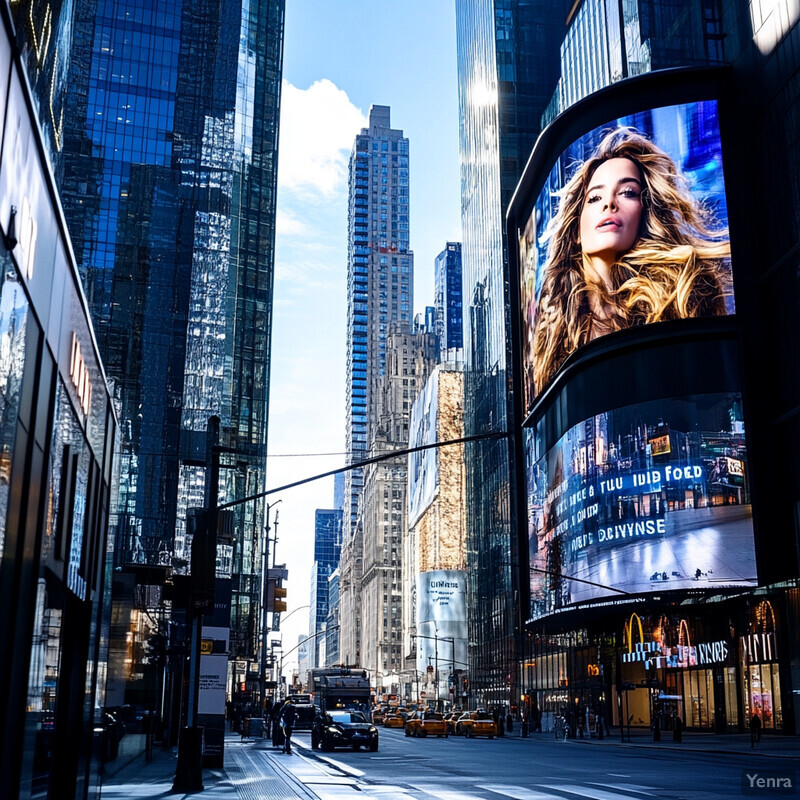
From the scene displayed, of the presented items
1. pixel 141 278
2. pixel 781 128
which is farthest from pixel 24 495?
pixel 141 278

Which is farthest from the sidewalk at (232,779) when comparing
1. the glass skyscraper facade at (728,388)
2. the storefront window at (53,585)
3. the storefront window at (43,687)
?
the glass skyscraper facade at (728,388)

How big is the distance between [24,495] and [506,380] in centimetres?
9316

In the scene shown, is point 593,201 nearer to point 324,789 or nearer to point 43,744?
point 324,789

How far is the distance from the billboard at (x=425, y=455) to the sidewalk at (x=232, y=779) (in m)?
115

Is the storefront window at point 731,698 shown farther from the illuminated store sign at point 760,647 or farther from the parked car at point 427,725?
the parked car at point 427,725

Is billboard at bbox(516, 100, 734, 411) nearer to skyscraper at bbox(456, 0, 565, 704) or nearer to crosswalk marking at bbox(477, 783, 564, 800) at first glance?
skyscraper at bbox(456, 0, 565, 704)

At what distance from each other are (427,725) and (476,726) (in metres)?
3.18

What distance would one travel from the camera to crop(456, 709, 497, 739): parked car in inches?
Answer: 2505

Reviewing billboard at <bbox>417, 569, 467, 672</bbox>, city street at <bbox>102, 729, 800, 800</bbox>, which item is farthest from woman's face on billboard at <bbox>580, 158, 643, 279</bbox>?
billboard at <bbox>417, 569, 467, 672</bbox>

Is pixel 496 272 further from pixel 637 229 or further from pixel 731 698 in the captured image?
pixel 731 698

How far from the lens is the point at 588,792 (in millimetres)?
20219

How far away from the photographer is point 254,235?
110 metres

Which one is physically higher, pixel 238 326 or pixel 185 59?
pixel 185 59

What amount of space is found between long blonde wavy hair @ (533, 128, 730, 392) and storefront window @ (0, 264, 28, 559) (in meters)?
54.9
